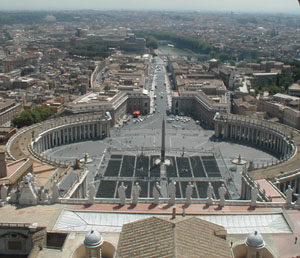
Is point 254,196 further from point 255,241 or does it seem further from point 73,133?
point 73,133

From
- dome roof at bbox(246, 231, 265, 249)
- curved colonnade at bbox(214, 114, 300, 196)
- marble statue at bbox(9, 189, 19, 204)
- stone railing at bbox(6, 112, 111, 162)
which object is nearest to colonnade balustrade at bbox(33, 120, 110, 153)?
stone railing at bbox(6, 112, 111, 162)

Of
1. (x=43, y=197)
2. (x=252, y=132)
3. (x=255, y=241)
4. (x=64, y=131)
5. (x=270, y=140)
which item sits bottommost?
(x=270, y=140)

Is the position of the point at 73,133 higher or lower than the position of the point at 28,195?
lower

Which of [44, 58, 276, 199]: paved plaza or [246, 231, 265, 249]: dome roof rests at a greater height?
[246, 231, 265, 249]: dome roof

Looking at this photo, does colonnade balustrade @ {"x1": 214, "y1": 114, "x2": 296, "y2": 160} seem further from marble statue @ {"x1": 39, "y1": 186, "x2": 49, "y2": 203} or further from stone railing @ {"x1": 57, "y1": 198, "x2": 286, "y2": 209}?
marble statue @ {"x1": 39, "y1": 186, "x2": 49, "y2": 203}

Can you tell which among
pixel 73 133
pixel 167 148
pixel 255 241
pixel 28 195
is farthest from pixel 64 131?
pixel 255 241

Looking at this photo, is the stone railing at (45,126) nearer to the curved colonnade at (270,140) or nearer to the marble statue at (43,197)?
the curved colonnade at (270,140)

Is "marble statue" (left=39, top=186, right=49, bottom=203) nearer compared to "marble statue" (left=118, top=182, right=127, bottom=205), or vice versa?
"marble statue" (left=39, top=186, right=49, bottom=203)

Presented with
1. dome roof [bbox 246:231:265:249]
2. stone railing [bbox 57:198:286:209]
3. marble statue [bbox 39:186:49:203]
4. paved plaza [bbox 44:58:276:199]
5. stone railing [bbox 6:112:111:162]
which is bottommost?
paved plaza [bbox 44:58:276:199]

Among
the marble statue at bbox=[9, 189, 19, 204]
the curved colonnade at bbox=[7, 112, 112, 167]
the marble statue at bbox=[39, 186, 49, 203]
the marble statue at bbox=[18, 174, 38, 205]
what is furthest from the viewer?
the curved colonnade at bbox=[7, 112, 112, 167]
